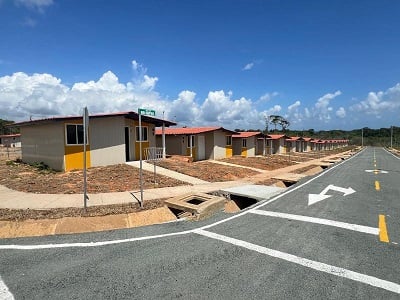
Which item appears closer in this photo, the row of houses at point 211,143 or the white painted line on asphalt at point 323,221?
the white painted line on asphalt at point 323,221

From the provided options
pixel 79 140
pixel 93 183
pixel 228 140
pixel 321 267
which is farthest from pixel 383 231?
pixel 228 140

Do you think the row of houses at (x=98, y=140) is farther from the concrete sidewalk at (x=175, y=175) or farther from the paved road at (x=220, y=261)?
the paved road at (x=220, y=261)

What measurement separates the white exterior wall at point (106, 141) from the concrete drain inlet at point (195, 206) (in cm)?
1137

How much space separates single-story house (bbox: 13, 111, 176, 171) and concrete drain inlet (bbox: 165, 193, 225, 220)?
36.1 ft

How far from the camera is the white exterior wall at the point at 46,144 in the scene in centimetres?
1790

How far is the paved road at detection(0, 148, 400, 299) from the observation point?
4027 mm

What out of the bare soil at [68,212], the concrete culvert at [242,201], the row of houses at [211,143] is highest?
the row of houses at [211,143]

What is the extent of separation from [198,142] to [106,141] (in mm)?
12573

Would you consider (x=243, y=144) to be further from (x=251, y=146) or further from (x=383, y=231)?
(x=383, y=231)

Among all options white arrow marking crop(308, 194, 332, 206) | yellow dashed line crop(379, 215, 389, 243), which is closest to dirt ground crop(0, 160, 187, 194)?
white arrow marking crop(308, 194, 332, 206)

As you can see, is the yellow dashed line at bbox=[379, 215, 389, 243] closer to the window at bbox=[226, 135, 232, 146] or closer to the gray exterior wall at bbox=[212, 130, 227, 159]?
the gray exterior wall at bbox=[212, 130, 227, 159]

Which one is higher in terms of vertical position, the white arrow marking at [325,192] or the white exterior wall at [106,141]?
the white exterior wall at [106,141]

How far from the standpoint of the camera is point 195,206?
842 cm

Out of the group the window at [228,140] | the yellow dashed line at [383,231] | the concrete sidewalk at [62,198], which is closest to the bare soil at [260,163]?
the window at [228,140]
